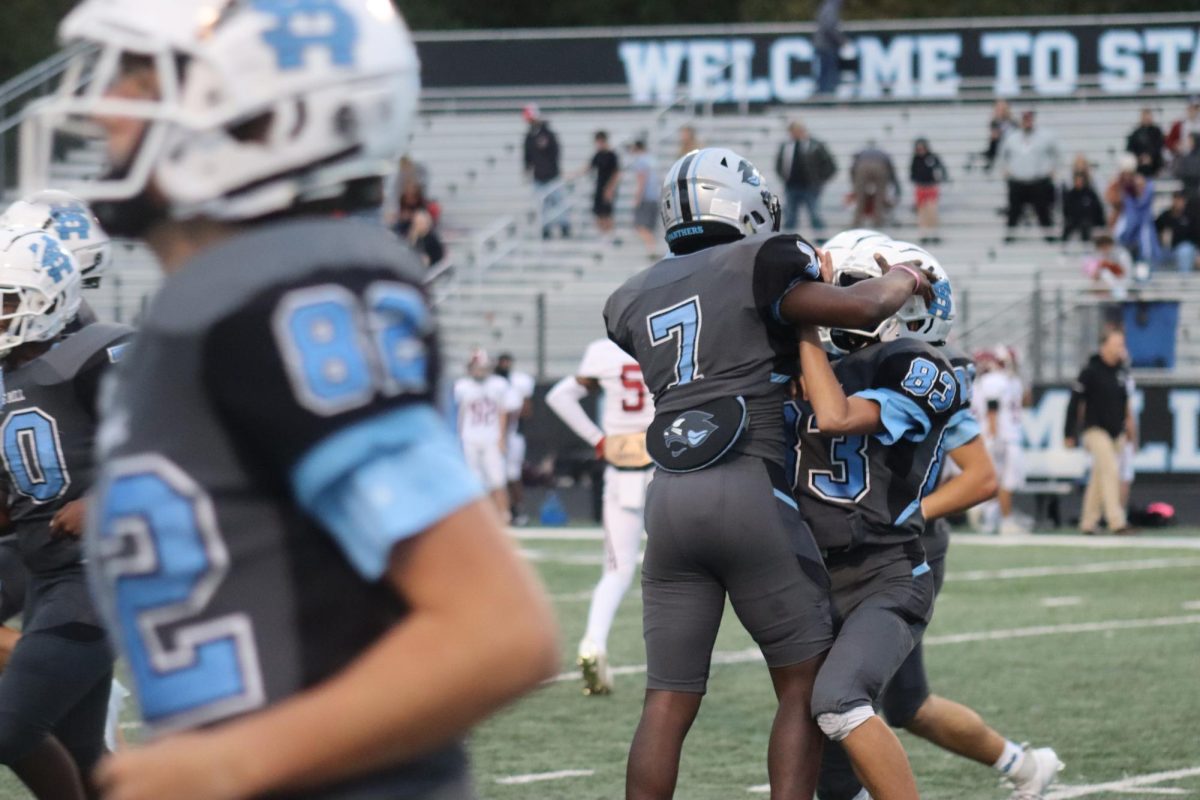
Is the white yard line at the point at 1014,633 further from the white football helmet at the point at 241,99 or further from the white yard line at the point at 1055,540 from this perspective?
the white football helmet at the point at 241,99

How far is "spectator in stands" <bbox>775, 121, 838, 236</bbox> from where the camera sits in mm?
23938

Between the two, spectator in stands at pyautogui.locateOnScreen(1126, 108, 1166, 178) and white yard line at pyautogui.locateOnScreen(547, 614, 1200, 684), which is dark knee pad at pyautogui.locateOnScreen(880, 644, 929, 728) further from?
spectator in stands at pyautogui.locateOnScreen(1126, 108, 1166, 178)

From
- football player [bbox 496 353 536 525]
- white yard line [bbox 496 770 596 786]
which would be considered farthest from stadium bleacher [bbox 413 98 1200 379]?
white yard line [bbox 496 770 596 786]

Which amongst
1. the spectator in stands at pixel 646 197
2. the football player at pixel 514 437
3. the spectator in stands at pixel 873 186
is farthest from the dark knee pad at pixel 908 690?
the spectator in stands at pixel 646 197

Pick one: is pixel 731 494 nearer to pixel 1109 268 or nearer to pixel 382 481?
pixel 382 481

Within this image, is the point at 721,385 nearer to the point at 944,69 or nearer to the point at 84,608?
the point at 84,608

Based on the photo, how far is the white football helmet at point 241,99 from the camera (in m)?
1.93

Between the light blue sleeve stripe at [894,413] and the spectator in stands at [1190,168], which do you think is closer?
the light blue sleeve stripe at [894,413]

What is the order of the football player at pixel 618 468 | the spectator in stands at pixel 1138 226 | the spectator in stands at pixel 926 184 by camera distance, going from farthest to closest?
the spectator in stands at pixel 926 184 < the spectator in stands at pixel 1138 226 < the football player at pixel 618 468

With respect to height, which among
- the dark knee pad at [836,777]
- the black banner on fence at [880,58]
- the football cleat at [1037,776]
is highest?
the black banner on fence at [880,58]

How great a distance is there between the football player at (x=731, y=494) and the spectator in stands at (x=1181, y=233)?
730 inches

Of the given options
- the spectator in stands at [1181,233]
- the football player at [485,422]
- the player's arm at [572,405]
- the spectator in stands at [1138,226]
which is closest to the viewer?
the player's arm at [572,405]

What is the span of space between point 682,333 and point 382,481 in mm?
3049

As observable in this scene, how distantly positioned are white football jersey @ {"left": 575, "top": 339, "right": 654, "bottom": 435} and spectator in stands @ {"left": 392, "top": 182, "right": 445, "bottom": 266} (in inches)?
554
